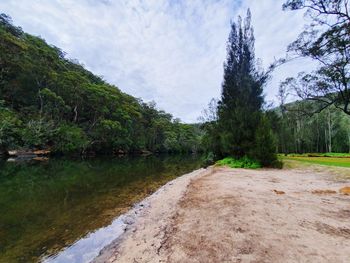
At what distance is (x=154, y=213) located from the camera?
6195mm

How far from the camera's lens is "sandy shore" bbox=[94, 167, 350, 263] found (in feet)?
10.2

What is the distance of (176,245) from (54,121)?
34.8 metres

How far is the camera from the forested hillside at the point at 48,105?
28609 millimetres

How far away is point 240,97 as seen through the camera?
19250 millimetres

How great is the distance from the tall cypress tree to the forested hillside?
76.3 feet

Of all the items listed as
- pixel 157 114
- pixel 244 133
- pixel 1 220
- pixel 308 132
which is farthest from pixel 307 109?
pixel 157 114

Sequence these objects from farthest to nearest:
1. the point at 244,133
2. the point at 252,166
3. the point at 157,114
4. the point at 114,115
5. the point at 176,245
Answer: the point at 157,114, the point at 114,115, the point at 244,133, the point at 252,166, the point at 176,245

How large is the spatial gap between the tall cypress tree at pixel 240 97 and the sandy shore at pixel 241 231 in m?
10.5

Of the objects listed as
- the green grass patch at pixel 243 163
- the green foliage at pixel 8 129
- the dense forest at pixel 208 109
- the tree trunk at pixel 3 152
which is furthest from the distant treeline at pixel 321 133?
the tree trunk at pixel 3 152

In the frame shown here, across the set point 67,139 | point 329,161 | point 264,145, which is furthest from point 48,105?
point 329,161

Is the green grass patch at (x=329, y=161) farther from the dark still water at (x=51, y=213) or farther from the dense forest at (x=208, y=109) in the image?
the dark still water at (x=51, y=213)

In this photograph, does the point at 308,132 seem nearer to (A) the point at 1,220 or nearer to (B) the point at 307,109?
(B) the point at 307,109

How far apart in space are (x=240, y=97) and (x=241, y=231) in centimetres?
1669

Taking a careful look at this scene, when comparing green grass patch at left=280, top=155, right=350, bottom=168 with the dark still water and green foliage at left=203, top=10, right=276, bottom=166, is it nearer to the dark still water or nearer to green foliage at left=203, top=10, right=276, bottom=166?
green foliage at left=203, top=10, right=276, bottom=166
